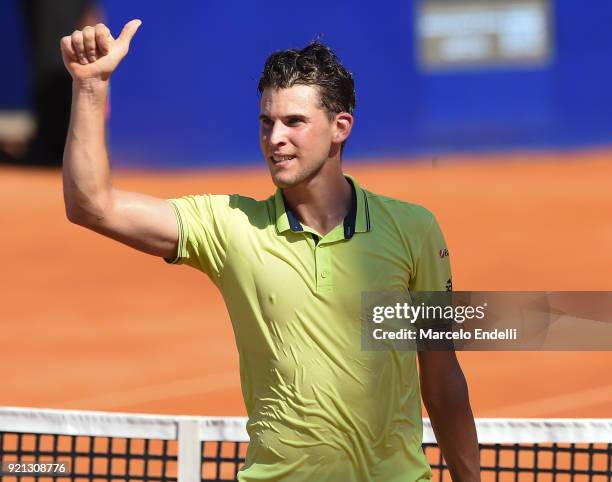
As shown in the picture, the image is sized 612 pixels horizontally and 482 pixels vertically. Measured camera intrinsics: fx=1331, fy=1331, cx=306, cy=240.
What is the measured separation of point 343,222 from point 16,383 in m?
7.85

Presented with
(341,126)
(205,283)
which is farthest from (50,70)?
(341,126)

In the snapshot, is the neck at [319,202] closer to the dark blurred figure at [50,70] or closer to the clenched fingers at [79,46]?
the clenched fingers at [79,46]

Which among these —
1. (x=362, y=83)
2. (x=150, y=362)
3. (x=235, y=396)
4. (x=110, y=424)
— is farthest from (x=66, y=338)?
(x=362, y=83)

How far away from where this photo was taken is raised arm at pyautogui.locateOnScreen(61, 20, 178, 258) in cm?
347

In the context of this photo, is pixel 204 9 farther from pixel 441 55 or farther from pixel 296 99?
pixel 296 99

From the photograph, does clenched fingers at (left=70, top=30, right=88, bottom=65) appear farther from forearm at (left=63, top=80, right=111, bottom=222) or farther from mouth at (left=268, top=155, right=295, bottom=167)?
mouth at (left=268, top=155, right=295, bottom=167)

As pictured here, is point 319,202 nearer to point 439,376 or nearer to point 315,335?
point 315,335

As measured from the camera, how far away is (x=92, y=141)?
11.4ft

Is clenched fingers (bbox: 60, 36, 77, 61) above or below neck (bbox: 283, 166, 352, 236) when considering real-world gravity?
above

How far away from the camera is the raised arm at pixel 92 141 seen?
3.47 meters

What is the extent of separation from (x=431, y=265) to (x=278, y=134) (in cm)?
59

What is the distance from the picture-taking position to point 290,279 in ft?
12.2

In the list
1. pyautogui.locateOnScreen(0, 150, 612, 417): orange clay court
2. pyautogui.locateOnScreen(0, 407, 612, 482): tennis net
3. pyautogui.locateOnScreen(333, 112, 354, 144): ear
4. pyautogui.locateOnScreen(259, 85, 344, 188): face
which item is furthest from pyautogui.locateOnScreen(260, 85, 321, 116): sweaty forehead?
pyautogui.locateOnScreen(0, 150, 612, 417): orange clay court

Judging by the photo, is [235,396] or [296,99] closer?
[296,99]
